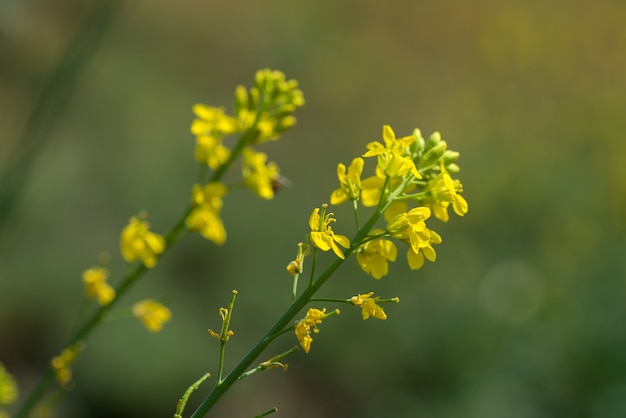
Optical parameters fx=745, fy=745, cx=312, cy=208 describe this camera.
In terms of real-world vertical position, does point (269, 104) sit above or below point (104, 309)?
above

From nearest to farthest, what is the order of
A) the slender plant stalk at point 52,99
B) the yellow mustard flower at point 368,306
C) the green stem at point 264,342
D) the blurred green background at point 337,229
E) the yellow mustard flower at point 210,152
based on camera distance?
the green stem at point 264,342, the yellow mustard flower at point 368,306, the yellow mustard flower at point 210,152, the slender plant stalk at point 52,99, the blurred green background at point 337,229

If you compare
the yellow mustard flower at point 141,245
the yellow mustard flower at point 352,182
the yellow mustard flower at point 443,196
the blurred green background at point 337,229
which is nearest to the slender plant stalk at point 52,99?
the blurred green background at point 337,229

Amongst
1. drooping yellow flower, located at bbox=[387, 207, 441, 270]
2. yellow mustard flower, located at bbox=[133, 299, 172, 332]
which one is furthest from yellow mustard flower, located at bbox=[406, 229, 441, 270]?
yellow mustard flower, located at bbox=[133, 299, 172, 332]

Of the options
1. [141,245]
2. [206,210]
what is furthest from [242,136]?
[141,245]

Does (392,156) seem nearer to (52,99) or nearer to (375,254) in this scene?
(375,254)

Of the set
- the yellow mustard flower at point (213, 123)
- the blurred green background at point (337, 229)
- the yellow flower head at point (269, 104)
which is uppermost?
the yellow flower head at point (269, 104)

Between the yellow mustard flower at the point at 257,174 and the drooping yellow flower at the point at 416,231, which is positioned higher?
the drooping yellow flower at the point at 416,231

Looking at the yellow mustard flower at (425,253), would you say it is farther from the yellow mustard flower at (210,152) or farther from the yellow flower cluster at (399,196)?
the yellow mustard flower at (210,152)

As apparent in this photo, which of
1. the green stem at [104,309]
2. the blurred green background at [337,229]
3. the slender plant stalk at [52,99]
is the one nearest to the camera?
the green stem at [104,309]
